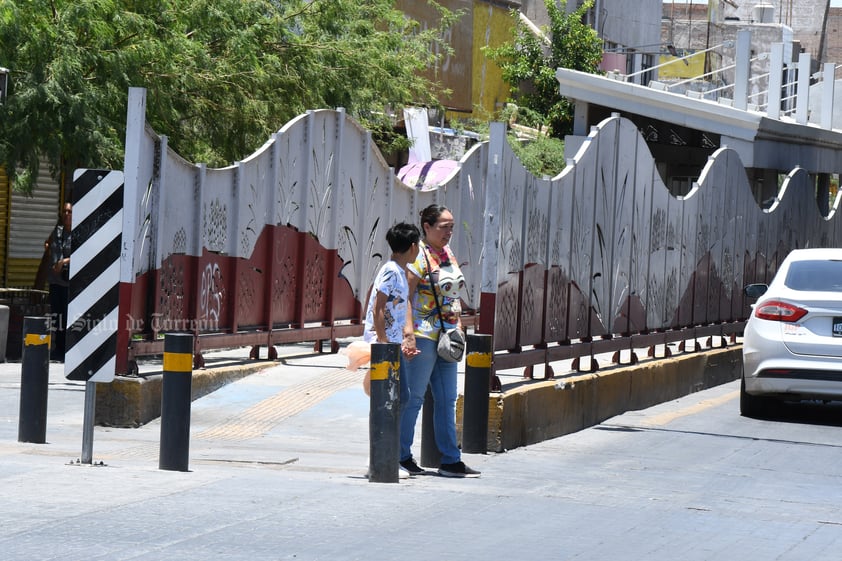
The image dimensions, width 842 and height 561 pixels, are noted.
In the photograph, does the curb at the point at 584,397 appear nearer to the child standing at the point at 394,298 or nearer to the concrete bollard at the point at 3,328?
the child standing at the point at 394,298

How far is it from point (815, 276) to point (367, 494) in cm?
736

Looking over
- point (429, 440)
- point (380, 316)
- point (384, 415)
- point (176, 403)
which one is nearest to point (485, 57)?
point (429, 440)

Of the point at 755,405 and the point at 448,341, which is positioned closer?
the point at 448,341

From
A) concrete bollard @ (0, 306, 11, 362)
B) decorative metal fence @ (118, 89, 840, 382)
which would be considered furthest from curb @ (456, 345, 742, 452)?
concrete bollard @ (0, 306, 11, 362)

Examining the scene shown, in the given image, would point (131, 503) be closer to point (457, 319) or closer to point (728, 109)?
point (457, 319)

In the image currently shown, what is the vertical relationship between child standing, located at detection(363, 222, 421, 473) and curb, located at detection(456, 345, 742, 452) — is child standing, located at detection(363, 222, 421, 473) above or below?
above

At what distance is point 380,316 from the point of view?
9.20 m

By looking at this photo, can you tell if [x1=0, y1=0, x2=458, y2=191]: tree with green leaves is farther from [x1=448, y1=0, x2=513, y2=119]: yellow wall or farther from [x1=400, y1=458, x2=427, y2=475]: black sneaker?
[x1=448, y1=0, x2=513, y2=119]: yellow wall

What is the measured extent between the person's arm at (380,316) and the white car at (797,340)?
570 cm

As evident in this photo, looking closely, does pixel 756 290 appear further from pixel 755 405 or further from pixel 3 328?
pixel 3 328

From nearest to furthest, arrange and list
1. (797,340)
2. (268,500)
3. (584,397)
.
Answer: (268,500) → (584,397) → (797,340)

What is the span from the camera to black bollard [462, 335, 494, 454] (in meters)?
10.2

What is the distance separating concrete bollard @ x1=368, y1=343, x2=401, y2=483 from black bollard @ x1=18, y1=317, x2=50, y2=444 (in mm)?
2829

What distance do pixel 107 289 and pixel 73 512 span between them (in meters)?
2.58
